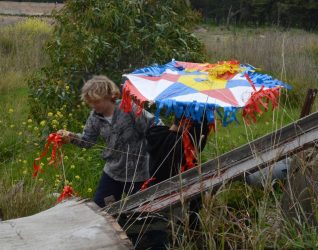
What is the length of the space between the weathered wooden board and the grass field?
37 cm

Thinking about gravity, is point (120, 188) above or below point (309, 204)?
below

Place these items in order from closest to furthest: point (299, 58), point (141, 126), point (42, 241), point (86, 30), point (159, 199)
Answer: point (42, 241), point (159, 199), point (141, 126), point (86, 30), point (299, 58)

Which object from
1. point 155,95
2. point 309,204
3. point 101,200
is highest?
point 155,95

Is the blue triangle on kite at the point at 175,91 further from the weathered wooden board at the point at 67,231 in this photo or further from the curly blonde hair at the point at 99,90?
the weathered wooden board at the point at 67,231

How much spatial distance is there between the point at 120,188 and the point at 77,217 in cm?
134

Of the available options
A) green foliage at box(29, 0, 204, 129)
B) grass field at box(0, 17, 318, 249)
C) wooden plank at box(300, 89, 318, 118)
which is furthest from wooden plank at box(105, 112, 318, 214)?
green foliage at box(29, 0, 204, 129)

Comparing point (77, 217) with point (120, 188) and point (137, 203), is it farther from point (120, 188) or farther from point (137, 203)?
point (120, 188)

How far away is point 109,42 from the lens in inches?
287

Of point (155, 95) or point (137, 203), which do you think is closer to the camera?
point (137, 203)

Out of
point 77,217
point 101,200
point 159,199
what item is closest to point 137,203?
point 159,199

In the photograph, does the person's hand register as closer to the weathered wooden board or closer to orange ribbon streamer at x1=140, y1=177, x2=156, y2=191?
orange ribbon streamer at x1=140, y1=177, x2=156, y2=191

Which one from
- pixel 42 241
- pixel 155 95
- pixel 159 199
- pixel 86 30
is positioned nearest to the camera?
pixel 42 241

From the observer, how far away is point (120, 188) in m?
4.88

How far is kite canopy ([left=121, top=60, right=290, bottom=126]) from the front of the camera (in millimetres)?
4195
